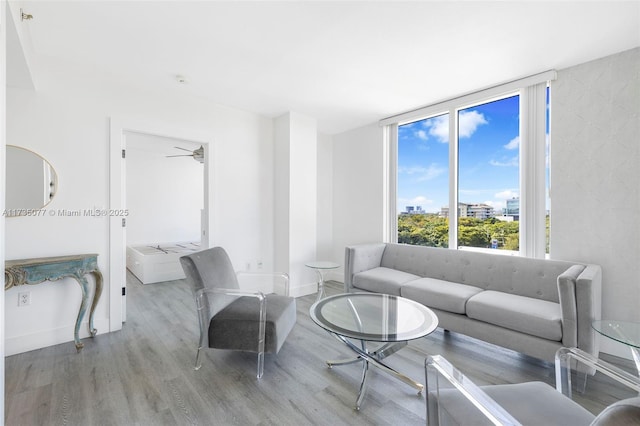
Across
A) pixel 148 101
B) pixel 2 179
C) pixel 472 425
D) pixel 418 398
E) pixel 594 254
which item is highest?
pixel 148 101

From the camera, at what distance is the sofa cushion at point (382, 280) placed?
10.0ft

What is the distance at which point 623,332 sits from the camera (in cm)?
163

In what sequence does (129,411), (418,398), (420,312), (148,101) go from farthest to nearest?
(148,101)
(420,312)
(418,398)
(129,411)

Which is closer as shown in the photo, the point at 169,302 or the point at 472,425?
the point at 472,425

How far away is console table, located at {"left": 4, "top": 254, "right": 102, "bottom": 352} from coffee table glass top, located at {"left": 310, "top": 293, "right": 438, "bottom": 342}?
2125 millimetres

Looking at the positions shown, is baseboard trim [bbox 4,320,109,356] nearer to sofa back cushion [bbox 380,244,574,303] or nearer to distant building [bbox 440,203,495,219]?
sofa back cushion [bbox 380,244,574,303]

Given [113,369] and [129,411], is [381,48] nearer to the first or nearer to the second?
[129,411]

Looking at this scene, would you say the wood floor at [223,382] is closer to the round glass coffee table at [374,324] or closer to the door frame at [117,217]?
the round glass coffee table at [374,324]

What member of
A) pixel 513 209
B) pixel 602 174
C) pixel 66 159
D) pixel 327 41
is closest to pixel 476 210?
pixel 513 209

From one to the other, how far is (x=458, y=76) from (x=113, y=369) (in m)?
4.06

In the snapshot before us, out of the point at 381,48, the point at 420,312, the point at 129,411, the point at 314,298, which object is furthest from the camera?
the point at 314,298

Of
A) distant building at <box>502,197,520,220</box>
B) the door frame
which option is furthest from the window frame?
the door frame

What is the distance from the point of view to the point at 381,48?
91.8 inches

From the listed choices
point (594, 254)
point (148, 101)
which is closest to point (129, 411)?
point (148, 101)
